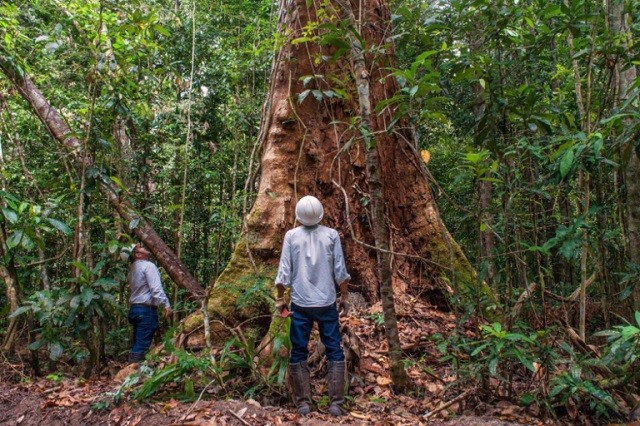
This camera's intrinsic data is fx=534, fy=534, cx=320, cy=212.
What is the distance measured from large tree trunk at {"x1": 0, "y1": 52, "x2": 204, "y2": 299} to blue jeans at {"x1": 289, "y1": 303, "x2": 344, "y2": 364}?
1.37m

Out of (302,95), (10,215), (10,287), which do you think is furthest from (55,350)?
(302,95)

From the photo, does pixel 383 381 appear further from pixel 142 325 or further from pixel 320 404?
pixel 142 325

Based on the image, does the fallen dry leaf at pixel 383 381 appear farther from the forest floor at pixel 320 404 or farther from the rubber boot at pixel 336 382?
the rubber boot at pixel 336 382

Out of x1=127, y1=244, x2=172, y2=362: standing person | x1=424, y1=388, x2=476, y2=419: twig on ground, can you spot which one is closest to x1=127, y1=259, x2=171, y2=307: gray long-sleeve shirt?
x1=127, y1=244, x2=172, y2=362: standing person

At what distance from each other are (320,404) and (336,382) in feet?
Answer: 0.93

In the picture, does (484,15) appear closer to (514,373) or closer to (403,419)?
(514,373)

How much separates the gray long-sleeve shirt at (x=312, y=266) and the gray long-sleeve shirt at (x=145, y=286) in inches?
122

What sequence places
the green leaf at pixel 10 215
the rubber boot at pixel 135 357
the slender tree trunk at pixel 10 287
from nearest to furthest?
the green leaf at pixel 10 215
the slender tree trunk at pixel 10 287
the rubber boot at pixel 135 357

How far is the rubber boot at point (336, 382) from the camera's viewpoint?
4.46 m

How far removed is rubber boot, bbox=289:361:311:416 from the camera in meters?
4.46

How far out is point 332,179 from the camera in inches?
253

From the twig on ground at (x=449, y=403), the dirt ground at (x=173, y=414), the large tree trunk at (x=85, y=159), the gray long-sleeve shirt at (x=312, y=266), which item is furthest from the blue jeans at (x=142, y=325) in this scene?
the twig on ground at (x=449, y=403)

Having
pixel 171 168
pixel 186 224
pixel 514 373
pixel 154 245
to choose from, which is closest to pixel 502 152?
pixel 514 373

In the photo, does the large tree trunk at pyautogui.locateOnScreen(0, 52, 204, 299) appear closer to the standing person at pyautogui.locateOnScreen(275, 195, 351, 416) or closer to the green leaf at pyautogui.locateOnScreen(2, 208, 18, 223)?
the green leaf at pyautogui.locateOnScreen(2, 208, 18, 223)
